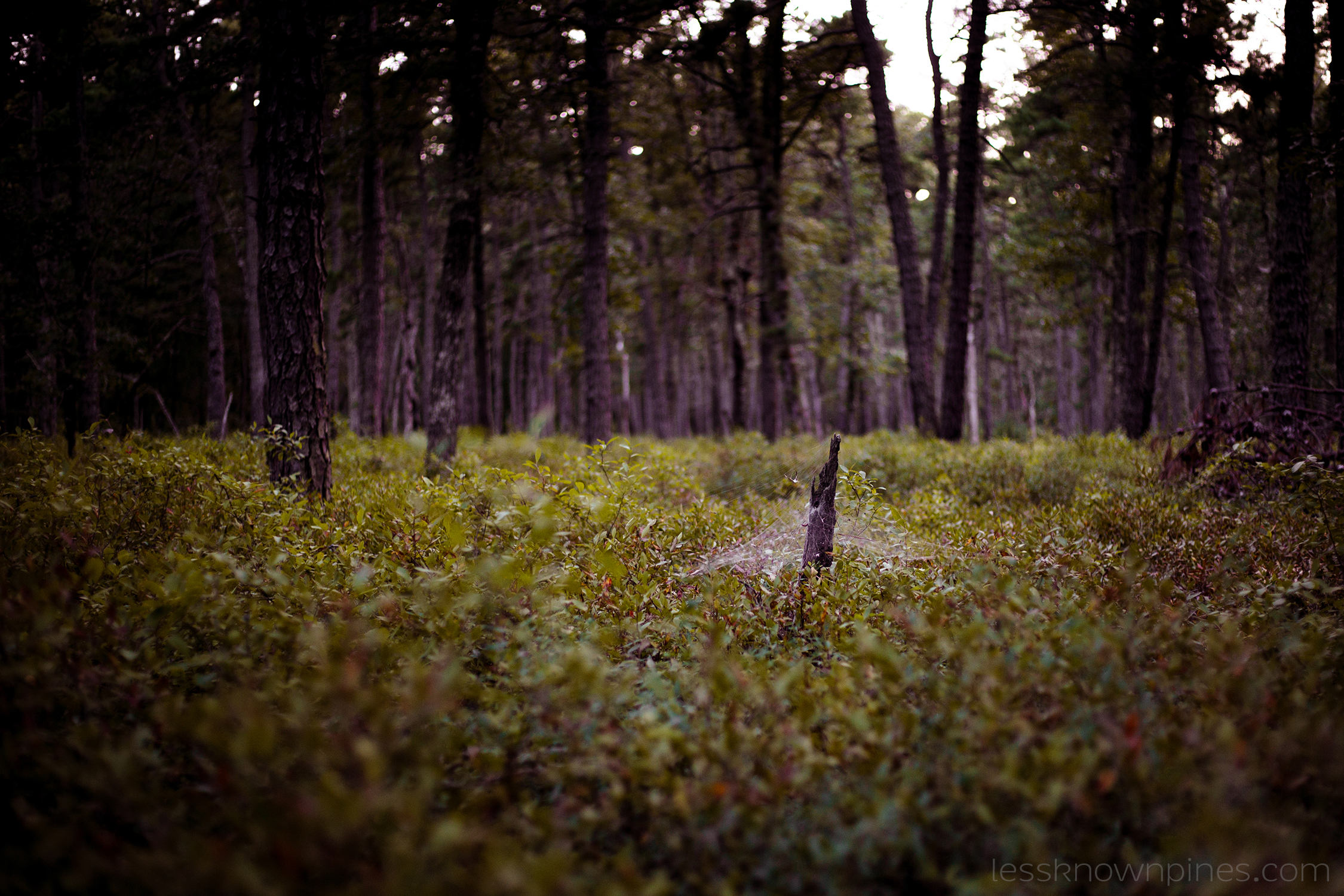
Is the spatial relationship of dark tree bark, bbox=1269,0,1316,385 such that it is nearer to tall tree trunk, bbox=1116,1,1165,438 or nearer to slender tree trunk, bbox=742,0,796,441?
tall tree trunk, bbox=1116,1,1165,438

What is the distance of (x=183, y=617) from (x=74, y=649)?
0.51m

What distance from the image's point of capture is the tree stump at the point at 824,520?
532 cm

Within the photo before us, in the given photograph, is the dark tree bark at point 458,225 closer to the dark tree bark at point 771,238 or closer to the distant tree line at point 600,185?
the distant tree line at point 600,185

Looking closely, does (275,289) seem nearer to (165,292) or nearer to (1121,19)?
(1121,19)

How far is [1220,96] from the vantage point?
14.4 meters

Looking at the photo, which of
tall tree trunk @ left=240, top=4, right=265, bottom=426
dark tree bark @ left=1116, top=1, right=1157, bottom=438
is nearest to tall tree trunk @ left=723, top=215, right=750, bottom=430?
dark tree bark @ left=1116, top=1, right=1157, bottom=438

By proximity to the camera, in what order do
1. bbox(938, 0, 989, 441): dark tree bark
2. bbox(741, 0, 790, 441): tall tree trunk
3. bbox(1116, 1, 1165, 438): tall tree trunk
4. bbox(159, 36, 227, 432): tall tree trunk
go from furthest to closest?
bbox(741, 0, 790, 441): tall tree trunk < bbox(159, 36, 227, 432): tall tree trunk < bbox(1116, 1, 1165, 438): tall tree trunk < bbox(938, 0, 989, 441): dark tree bark

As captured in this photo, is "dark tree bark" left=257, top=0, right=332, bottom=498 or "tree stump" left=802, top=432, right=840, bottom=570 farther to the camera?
"dark tree bark" left=257, top=0, right=332, bottom=498

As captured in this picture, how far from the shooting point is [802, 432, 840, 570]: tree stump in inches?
209

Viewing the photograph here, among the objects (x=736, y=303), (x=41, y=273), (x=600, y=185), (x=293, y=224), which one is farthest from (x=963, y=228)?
(x=41, y=273)

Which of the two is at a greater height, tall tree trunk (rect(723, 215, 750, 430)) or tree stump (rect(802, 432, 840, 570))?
tall tree trunk (rect(723, 215, 750, 430))

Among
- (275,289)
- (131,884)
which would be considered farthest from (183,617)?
(275,289)

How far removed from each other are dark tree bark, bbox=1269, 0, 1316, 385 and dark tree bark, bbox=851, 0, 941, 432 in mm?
6107

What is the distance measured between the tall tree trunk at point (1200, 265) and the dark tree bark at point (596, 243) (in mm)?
11277
